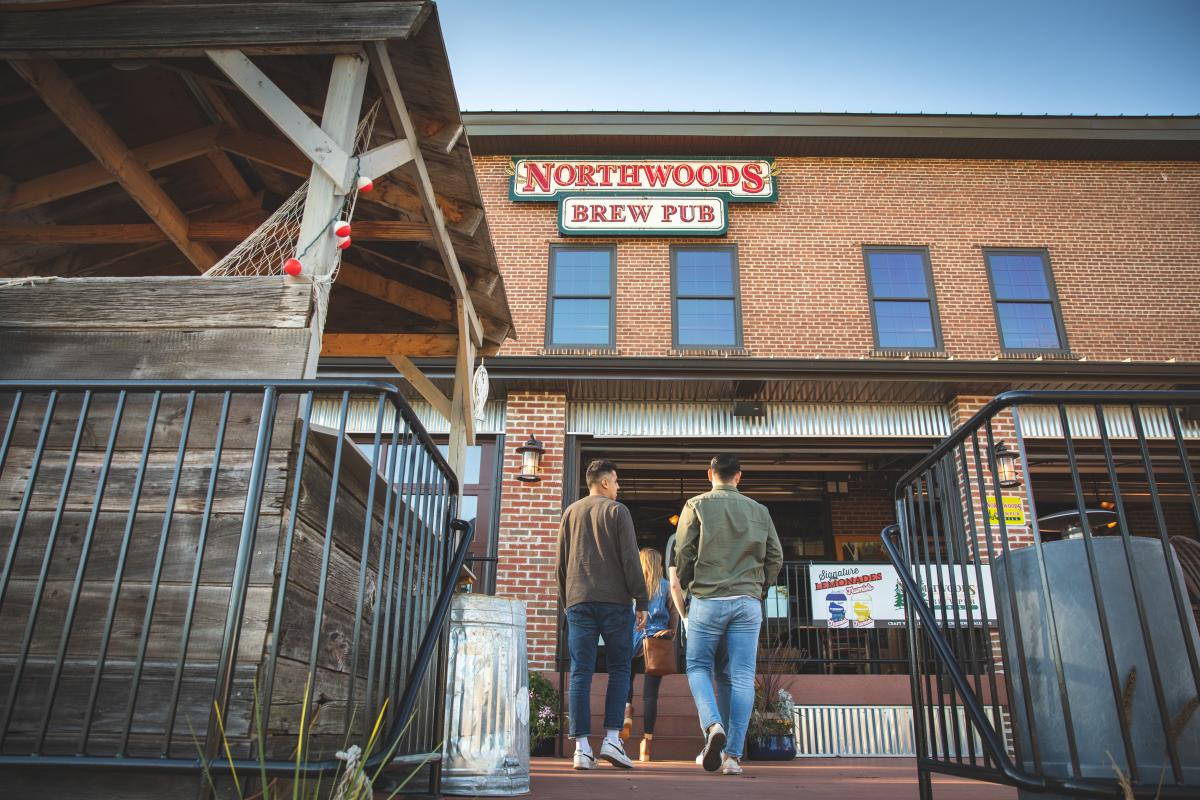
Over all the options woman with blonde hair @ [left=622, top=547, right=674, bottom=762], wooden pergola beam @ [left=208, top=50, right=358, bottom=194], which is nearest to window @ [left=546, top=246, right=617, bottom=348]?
woman with blonde hair @ [left=622, top=547, right=674, bottom=762]

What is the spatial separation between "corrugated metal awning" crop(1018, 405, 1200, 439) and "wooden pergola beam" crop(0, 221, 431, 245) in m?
8.23

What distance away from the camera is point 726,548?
15.4 ft

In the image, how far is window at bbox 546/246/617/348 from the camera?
34.4ft

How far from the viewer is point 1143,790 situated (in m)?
2.04

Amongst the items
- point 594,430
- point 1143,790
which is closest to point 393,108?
point 1143,790

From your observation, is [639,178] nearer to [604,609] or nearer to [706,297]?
[706,297]

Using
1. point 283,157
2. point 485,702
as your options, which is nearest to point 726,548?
point 485,702

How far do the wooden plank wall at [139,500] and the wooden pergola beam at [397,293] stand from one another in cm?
217

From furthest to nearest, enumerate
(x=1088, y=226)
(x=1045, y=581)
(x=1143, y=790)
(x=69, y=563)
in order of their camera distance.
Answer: (x=1088, y=226) < (x=69, y=563) < (x=1045, y=581) < (x=1143, y=790)

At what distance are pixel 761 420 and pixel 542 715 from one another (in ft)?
14.9

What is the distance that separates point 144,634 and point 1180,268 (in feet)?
43.5

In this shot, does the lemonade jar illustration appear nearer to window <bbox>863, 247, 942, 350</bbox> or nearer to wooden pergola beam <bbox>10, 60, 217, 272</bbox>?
window <bbox>863, 247, 942, 350</bbox>

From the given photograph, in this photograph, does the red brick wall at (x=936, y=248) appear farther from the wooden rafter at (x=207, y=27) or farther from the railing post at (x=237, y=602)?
the railing post at (x=237, y=602)

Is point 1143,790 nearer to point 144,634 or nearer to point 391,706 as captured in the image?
point 391,706
